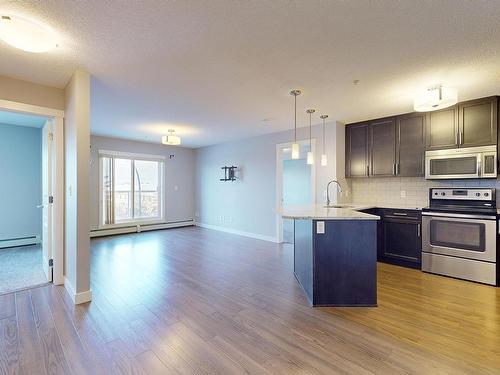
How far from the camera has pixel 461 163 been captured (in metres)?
3.60

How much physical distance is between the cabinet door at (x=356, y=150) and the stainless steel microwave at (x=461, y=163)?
0.99 meters

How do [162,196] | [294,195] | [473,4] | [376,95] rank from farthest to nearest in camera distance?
[294,195]
[162,196]
[376,95]
[473,4]

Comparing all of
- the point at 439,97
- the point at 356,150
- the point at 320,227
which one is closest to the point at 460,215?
the point at 439,97

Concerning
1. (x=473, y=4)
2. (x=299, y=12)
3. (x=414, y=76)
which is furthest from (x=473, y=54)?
(x=299, y=12)

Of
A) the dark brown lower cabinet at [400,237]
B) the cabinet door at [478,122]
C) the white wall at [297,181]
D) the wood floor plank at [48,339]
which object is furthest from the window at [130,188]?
the cabinet door at [478,122]

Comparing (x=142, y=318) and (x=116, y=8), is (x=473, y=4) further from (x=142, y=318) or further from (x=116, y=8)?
(x=142, y=318)

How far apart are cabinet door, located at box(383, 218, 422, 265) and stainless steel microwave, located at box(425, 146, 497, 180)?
0.84 m

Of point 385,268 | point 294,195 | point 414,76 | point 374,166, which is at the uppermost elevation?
point 414,76

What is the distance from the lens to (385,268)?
154 inches

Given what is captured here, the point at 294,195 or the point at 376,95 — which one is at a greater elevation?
the point at 376,95

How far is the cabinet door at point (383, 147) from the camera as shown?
14.1 feet

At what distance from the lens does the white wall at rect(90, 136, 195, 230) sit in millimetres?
6271

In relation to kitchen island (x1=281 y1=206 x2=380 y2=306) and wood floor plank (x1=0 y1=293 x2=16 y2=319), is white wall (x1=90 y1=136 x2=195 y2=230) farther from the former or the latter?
kitchen island (x1=281 y1=206 x2=380 y2=306)

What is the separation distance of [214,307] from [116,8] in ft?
8.98
